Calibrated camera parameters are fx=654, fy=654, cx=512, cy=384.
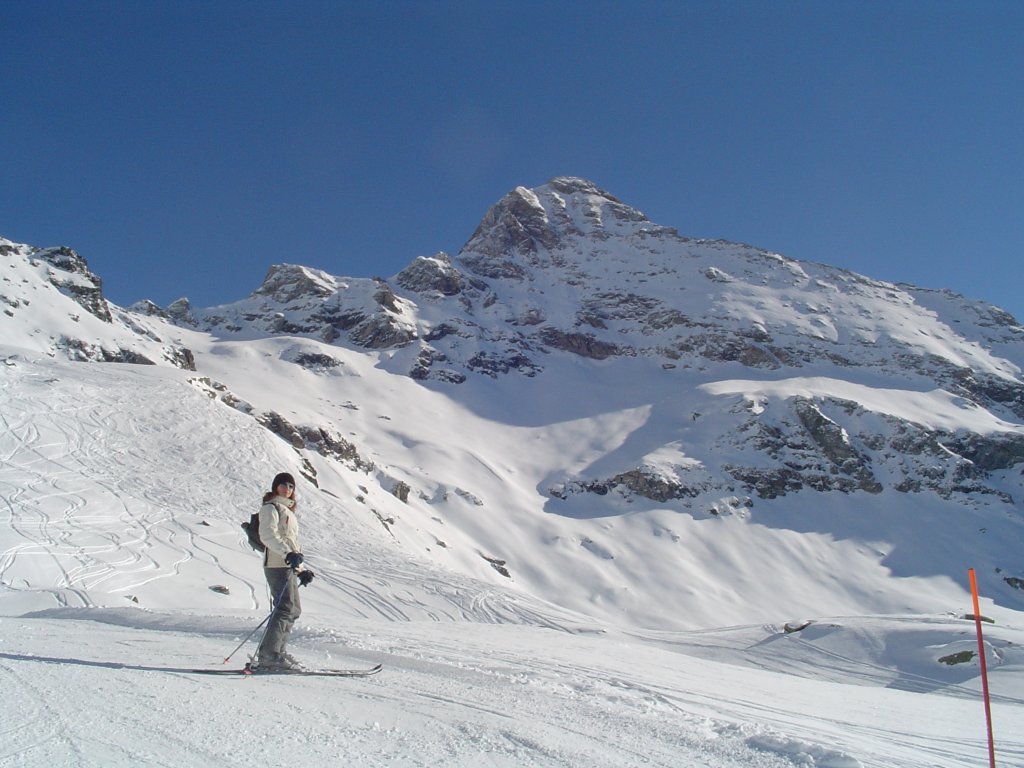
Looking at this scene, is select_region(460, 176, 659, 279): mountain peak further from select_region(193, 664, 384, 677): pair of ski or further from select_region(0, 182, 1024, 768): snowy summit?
select_region(193, 664, 384, 677): pair of ski

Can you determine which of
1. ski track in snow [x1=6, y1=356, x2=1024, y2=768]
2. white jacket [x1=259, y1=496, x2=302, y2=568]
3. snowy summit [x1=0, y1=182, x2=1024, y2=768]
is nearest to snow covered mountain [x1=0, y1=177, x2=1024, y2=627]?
snowy summit [x1=0, y1=182, x2=1024, y2=768]

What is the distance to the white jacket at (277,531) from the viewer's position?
591cm

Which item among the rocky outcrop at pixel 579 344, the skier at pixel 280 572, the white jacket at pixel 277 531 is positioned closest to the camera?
the skier at pixel 280 572

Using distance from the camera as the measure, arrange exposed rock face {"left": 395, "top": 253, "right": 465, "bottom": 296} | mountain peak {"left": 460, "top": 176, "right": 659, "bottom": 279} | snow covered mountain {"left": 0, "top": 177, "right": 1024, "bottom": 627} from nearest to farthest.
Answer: snow covered mountain {"left": 0, "top": 177, "right": 1024, "bottom": 627}
exposed rock face {"left": 395, "top": 253, "right": 465, "bottom": 296}
mountain peak {"left": 460, "top": 176, "right": 659, "bottom": 279}

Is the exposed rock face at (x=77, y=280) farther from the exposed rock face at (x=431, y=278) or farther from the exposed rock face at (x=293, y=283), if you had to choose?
the exposed rock face at (x=431, y=278)

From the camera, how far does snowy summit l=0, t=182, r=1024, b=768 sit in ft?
16.1

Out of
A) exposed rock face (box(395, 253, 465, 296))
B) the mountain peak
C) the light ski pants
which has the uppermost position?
the mountain peak

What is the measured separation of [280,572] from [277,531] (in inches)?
16.9

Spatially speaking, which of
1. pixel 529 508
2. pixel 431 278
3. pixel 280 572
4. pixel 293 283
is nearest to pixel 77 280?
pixel 293 283

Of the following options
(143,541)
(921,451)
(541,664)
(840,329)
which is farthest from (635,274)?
(541,664)

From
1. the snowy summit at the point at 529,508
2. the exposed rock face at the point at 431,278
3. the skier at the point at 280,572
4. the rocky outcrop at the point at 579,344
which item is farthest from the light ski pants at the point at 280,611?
the exposed rock face at the point at 431,278

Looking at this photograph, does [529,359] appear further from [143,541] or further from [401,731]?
[401,731]

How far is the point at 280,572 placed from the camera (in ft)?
19.9

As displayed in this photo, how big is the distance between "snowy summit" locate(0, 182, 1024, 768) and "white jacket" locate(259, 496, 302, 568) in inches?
41.0
